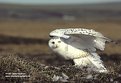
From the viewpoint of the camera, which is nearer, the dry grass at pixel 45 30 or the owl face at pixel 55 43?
the owl face at pixel 55 43

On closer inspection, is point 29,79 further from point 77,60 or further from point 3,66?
point 77,60

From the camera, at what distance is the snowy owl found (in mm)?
10562

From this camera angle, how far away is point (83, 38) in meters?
10.8

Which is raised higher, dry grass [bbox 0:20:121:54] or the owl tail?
the owl tail

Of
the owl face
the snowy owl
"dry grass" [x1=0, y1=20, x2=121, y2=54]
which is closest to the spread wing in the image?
the snowy owl

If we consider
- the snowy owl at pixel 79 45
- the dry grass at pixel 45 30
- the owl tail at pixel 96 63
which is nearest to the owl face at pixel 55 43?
the snowy owl at pixel 79 45

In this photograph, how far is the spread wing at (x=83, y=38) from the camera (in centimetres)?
1052

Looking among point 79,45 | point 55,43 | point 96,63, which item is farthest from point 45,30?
point 55,43

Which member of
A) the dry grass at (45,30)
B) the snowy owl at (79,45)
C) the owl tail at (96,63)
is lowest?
the dry grass at (45,30)

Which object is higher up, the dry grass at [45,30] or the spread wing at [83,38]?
the spread wing at [83,38]

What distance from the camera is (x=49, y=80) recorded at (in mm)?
9539

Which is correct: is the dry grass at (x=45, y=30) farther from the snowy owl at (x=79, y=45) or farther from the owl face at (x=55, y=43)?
the owl face at (x=55, y=43)

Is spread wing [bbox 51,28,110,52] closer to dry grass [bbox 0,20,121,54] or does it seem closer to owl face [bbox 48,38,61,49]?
owl face [bbox 48,38,61,49]

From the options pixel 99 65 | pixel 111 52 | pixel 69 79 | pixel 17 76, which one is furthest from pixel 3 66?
pixel 111 52
